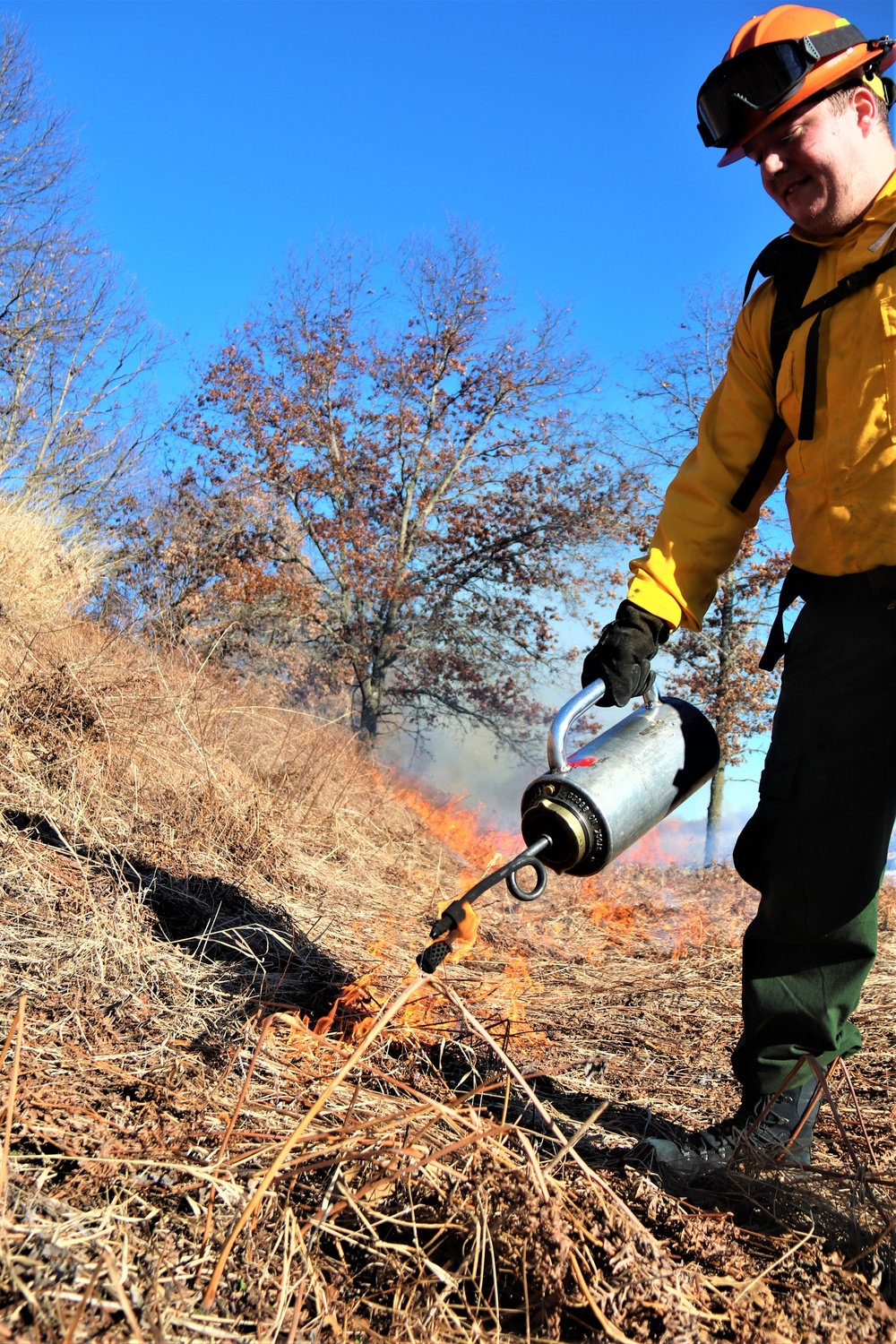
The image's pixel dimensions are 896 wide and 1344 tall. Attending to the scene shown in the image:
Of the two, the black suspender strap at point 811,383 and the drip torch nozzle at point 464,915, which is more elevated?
the black suspender strap at point 811,383

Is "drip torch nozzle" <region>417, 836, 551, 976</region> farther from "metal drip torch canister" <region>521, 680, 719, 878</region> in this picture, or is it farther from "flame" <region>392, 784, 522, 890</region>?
"flame" <region>392, 784, 522, 890</region>

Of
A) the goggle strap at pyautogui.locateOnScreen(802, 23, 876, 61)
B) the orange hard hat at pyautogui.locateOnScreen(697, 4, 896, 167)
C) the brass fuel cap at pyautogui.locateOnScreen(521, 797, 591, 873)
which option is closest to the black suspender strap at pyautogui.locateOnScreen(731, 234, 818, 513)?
the orange hard hat at pyautogui.locateOnScreen(697, 4, 896, 167)

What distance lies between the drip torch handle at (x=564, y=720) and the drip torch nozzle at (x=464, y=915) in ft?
0.76

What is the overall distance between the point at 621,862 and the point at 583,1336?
35.1 feet

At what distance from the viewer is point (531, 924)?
16.3ft

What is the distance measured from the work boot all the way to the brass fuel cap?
60 centimetres

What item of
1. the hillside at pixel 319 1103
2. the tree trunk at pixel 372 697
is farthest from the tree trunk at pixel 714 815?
the hillside at pixel 319 1103

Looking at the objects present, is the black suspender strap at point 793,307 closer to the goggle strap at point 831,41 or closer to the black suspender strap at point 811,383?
the black suspender strap at point 811,383

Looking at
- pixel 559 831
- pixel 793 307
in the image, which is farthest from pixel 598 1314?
pixel 793 307

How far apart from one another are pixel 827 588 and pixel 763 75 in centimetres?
112

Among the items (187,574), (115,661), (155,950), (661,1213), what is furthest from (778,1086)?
(187,574)

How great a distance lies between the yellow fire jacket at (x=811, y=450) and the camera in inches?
73.2

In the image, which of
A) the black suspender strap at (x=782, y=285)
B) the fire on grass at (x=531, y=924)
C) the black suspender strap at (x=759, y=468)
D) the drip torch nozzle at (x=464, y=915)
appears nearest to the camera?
the drip torch nozzle at (x=464, y=915)

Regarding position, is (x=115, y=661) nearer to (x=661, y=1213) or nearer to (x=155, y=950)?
(x=155, y=950)
